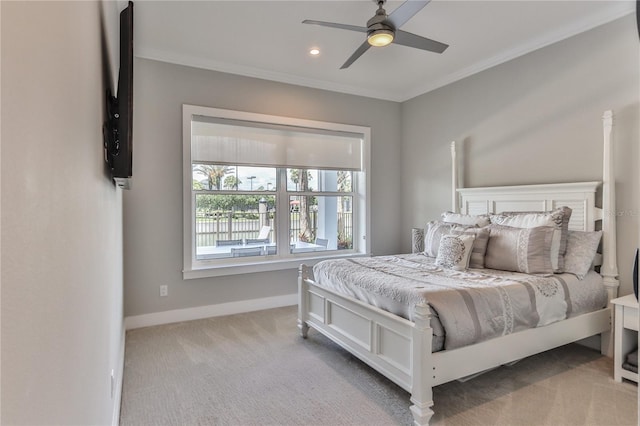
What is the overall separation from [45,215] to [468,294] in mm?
2179

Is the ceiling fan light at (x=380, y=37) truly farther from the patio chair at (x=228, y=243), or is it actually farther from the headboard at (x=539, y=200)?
the patio chair at (x=228, y=243)

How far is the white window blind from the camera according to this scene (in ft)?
12.9

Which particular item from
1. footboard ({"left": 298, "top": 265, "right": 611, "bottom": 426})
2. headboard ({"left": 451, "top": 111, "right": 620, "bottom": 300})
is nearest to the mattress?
footboard ({"left": 298, "top": 265, "right": 611, "bottom": 426})

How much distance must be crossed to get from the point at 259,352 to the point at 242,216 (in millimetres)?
1715

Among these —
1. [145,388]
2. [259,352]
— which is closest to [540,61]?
[259,352]

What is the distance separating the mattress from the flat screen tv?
1705 mm

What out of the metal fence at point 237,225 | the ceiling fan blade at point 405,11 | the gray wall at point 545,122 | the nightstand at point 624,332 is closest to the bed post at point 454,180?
the gray wall at point 545,122

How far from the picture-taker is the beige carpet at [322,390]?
2.09 m

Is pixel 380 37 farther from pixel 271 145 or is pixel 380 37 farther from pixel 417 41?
pixel 271 145

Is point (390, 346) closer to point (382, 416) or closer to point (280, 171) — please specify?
point (382, 416)

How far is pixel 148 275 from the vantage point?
3654 millimetres

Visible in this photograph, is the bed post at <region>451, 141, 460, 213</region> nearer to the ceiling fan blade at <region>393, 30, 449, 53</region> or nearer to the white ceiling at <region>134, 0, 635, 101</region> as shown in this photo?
the white ceiling at <region>134, 0, 635, 101</region>

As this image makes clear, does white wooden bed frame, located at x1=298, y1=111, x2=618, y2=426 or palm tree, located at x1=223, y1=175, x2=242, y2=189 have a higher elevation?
palm tree, located at x1=223, y1=175, x2=242, y2=189

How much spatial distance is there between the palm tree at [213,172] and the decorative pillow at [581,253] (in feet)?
11.1
